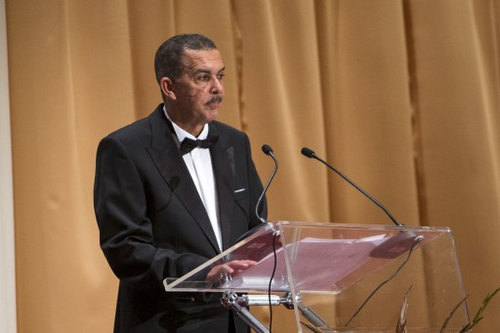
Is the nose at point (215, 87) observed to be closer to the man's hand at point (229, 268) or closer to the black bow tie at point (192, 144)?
the black bow tie at point (192, 144)

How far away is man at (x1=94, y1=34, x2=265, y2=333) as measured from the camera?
7.33 ft

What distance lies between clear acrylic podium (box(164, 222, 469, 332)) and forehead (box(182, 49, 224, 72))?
2.57 ft

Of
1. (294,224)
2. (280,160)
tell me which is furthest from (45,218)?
(294,224)

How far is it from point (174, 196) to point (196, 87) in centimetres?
38

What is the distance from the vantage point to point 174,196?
92.9 inches

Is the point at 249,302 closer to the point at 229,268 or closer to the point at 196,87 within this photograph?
the point at 229,268

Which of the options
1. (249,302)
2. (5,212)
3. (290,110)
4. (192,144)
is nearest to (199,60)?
(192,144)

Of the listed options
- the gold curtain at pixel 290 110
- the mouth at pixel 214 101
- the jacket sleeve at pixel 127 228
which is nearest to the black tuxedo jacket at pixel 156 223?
the jacket sleeve at pixel 127 228

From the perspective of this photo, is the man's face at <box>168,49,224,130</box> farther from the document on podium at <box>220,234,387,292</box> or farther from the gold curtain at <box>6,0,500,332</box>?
the gold curtain at <box>6,0,500,332</box>

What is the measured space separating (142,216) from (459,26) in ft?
8.12

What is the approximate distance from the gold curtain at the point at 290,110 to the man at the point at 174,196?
111 centimetres

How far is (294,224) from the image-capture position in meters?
1.76

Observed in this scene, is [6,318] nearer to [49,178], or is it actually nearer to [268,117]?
[49,178]

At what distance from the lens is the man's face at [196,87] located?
2.53m
